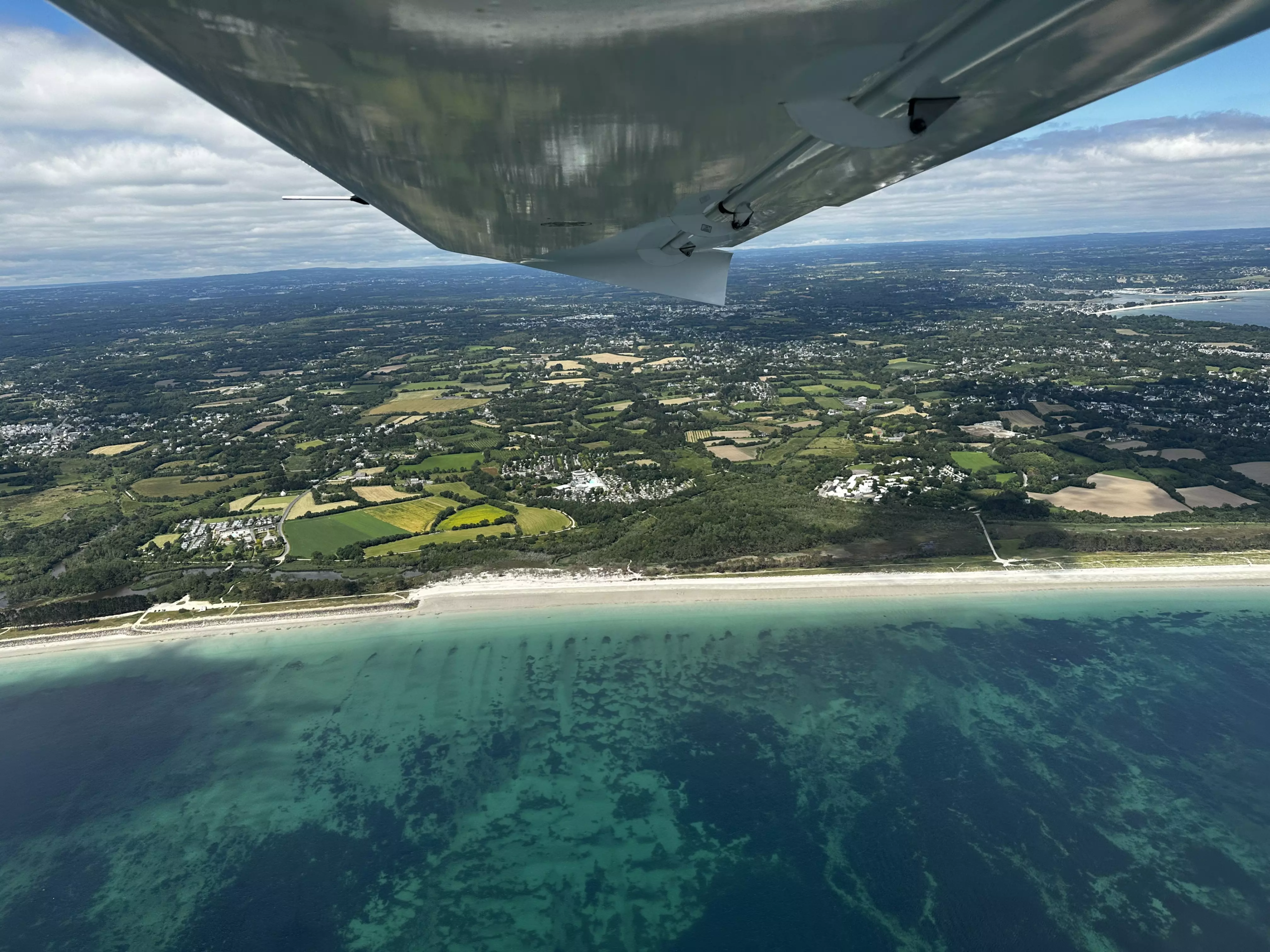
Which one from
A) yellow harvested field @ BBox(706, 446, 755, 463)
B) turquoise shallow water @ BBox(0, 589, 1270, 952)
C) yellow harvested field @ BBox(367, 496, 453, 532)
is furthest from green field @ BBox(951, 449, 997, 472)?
yellow harvested field @ BBox(367, 496, 453, 532)

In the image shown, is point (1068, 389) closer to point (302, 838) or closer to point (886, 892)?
point (886, 892)

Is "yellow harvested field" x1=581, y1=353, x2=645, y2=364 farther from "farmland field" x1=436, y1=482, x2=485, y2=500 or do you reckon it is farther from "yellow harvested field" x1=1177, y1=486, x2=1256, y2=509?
"yellow harvested field" x1=1177, y1=486, x2=1256, y2=509

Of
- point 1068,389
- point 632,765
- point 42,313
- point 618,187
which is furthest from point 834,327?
point 42,313

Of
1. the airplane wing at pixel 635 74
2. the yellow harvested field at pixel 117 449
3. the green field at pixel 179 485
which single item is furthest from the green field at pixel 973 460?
the yellow harvested field at pixel 117 449

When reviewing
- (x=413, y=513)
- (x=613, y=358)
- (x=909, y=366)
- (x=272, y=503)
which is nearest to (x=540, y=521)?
(x=413, y=513)

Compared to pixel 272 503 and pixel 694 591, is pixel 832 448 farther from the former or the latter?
pixel 272 503

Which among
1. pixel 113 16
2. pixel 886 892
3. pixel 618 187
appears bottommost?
pixel 886 892
